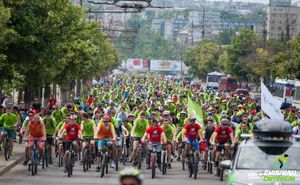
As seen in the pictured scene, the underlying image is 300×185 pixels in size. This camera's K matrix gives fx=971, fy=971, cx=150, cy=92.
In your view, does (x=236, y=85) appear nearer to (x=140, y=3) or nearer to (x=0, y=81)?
(x=140, y=3)

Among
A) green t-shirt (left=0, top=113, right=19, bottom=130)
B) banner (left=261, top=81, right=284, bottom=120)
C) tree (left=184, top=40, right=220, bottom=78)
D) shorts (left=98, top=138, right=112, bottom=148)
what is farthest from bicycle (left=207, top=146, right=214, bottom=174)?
tree (left=184, top=40, right=220, bottom=78)

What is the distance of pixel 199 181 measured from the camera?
948 inches

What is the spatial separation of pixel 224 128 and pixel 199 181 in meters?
1.50

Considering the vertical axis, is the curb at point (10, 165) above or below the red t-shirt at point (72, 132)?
below

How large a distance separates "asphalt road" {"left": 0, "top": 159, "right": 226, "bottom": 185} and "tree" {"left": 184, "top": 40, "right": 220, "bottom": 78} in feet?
387

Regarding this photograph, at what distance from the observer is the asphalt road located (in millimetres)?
22984

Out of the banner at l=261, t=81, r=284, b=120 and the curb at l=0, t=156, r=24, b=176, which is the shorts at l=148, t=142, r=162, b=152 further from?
the banner at l=261, t=81, r=284, b=120

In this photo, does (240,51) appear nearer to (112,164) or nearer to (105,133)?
(112,164)

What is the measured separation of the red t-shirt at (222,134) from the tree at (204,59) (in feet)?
391

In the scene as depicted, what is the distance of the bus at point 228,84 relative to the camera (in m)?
107

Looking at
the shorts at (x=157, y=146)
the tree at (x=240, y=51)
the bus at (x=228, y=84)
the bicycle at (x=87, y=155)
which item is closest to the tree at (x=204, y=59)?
the tree at (x=240, y=51)

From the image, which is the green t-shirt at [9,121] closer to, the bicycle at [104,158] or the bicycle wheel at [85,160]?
the bicycle wheel at [85,160]

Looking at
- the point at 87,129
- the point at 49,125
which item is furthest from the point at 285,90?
the point at 87,129

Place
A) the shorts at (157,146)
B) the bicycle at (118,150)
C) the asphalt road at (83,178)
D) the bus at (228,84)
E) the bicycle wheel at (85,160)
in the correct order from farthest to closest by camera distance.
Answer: the bus at (228,84) → the bicycle at (118,150) → the bicycle wheel at (85,160) → the shorts at (157,146) → the asphalt road at (83,178)
